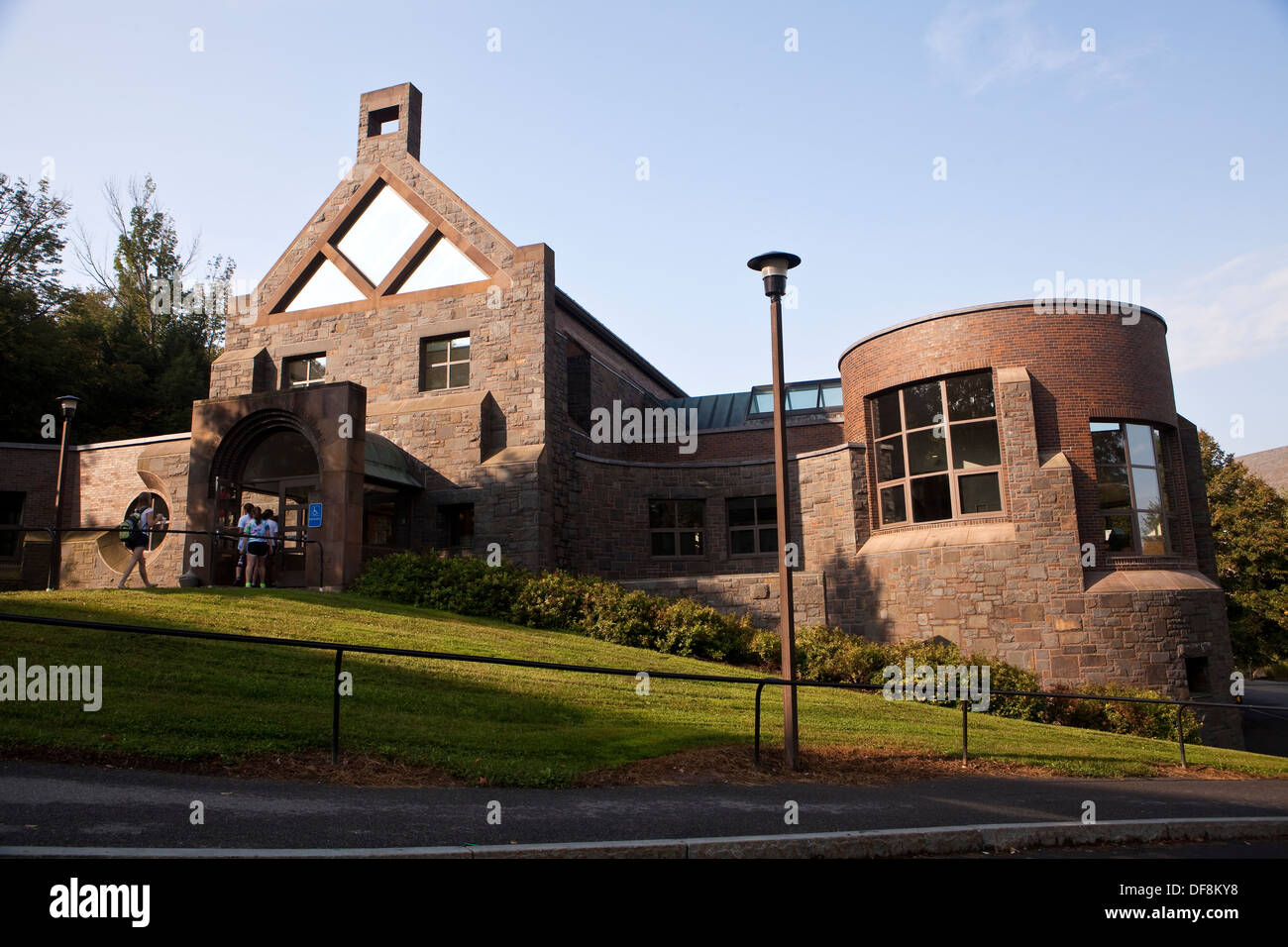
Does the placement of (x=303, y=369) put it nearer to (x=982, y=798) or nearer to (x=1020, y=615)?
(x=1020, y=615)

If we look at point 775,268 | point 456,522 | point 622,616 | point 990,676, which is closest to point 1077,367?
point 990,676

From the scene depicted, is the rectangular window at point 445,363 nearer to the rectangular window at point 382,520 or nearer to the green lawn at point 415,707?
the rectangular window at point 382,520

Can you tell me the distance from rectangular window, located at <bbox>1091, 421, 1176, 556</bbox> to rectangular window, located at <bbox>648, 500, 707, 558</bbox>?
9.95 metres

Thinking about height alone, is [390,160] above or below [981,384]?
above

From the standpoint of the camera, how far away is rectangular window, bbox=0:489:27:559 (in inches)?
981

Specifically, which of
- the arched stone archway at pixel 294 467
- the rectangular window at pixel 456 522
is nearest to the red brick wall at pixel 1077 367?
the rectangular window at pixel 456 522

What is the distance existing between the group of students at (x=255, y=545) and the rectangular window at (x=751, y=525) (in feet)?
38.7

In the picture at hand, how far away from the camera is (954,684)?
15.9 m

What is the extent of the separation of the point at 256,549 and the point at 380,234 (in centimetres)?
1123

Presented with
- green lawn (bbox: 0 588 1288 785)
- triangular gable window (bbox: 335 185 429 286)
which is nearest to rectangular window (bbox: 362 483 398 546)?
green lawn (bbox: 0 588 1288 785)

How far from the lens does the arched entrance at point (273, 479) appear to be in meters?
19.8
